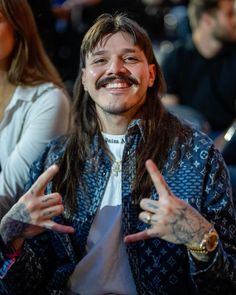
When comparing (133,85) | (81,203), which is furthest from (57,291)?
(133,85)

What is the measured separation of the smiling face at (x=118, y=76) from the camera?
193 cm

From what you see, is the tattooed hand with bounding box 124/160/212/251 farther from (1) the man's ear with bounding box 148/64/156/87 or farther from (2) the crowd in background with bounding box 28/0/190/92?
(2) the crowd in background with bounding box 28/0/190/92

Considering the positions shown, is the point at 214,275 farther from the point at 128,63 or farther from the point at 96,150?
the point at 128,63

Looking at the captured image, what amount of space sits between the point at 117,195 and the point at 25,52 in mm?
703

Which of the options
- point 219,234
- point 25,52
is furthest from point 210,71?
point 219,234

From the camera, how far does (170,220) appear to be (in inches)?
66.2

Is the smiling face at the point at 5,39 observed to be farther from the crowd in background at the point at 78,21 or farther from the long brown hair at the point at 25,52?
the crowd in background at the point at 78,21

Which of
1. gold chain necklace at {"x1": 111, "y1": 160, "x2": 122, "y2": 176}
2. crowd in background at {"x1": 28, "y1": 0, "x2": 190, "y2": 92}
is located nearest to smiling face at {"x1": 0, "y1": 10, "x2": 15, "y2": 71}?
crowd in background at {"x1": 28, "y1": 0, "x2": 190, "y2": 92}

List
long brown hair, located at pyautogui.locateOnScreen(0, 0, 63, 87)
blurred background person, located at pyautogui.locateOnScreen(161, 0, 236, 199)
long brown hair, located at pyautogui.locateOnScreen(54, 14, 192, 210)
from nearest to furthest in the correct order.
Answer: long brown hair, located at pyautogui.locateOnScreen(54, 14, 192, 210) < long brown hair, located at pyautogui.locateOnScreen(0, 0, 63, 87) < blurred background person, located at pyautogui.locateOnScreen(161, 0, 236, 199)

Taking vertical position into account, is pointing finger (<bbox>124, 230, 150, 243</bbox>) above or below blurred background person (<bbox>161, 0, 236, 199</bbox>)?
above

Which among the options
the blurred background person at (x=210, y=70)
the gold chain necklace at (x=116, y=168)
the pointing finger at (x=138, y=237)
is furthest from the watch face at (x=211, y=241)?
the blurred background person at (x=210, y=70)

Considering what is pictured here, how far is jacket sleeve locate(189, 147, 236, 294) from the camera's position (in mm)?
1742

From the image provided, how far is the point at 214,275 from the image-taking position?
175cm

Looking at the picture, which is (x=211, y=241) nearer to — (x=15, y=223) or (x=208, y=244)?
(x=208, y=244)
